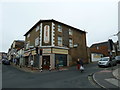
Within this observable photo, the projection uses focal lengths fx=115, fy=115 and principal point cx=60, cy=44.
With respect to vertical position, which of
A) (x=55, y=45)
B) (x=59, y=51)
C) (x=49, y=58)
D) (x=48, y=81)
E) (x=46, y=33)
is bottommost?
(x=48, y=81)

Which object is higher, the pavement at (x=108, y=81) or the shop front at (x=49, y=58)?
the shop front at (x=49, y=58)

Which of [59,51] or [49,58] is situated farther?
[59,51]

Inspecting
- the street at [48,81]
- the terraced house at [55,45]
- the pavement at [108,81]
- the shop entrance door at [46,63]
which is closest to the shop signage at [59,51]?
the terraced house at [55,45]

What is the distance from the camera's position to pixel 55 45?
2064 centimetres

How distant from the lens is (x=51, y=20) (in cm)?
2106

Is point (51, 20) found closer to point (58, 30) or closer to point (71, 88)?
point (58, 30)

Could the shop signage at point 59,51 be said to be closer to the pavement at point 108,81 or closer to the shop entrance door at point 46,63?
the shop entrance door at point 46,63

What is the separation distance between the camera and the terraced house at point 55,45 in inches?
783

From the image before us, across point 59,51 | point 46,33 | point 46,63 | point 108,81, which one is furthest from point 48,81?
point 46,33

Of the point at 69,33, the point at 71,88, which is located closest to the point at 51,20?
the point at 69,33

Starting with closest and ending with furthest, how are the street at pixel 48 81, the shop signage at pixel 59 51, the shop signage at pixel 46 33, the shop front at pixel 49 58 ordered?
the street at pixel 48 81
the shop front at pixel 49 58
the shop signage at pixel 59 51
the shop signage at pixel 46 33

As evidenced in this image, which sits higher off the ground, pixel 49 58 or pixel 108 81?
pixel 49 58

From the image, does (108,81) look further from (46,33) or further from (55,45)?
(46,33)

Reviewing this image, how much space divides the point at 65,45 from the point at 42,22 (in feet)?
20.4
